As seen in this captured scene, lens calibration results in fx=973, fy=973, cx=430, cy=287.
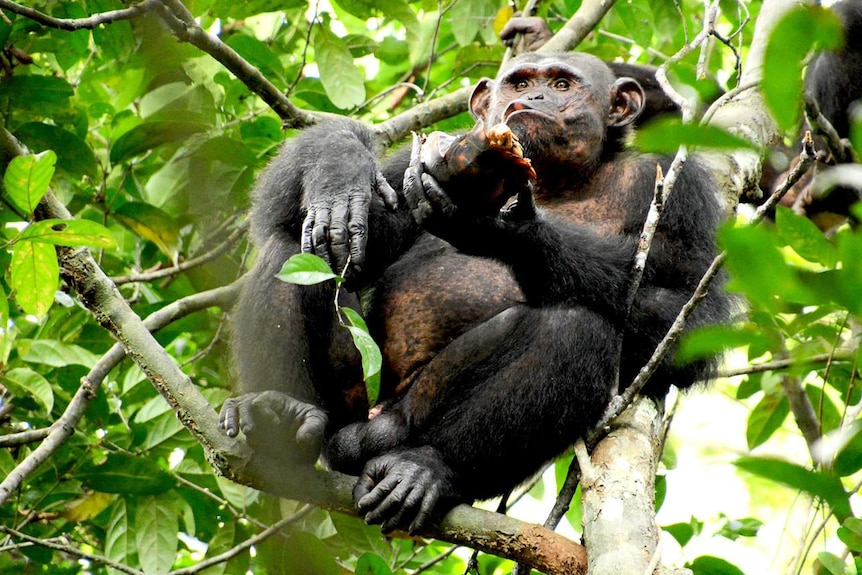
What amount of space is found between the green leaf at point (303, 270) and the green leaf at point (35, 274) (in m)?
0.96

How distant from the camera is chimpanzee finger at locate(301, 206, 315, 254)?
13.3 ft

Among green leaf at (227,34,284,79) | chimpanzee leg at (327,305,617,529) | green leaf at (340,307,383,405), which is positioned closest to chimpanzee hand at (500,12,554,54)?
green leaf at (227,34,284,79)

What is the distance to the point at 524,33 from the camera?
650cm

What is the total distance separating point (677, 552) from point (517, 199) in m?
2.04

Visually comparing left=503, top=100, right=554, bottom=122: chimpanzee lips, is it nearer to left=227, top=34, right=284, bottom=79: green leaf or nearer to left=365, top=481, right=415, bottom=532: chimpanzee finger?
left=227, top=34, right=284, bottom=79: green leaf

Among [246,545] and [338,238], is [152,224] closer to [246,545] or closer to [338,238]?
[338,238]

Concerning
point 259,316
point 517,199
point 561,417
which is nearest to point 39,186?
point 259,316

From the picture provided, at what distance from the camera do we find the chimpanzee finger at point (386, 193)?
4418mm

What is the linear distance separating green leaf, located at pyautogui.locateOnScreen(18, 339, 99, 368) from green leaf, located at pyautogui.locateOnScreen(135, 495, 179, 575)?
790mm

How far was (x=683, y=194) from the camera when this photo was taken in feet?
14.4

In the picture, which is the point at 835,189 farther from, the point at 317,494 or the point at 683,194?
the point at 317,494

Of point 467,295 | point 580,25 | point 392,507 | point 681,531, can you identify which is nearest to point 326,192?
point 467,295

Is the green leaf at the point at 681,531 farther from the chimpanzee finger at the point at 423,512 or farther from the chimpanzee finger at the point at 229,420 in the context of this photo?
the chimpanzee finger at the point at 229,420

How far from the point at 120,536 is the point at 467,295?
84.1 inches
